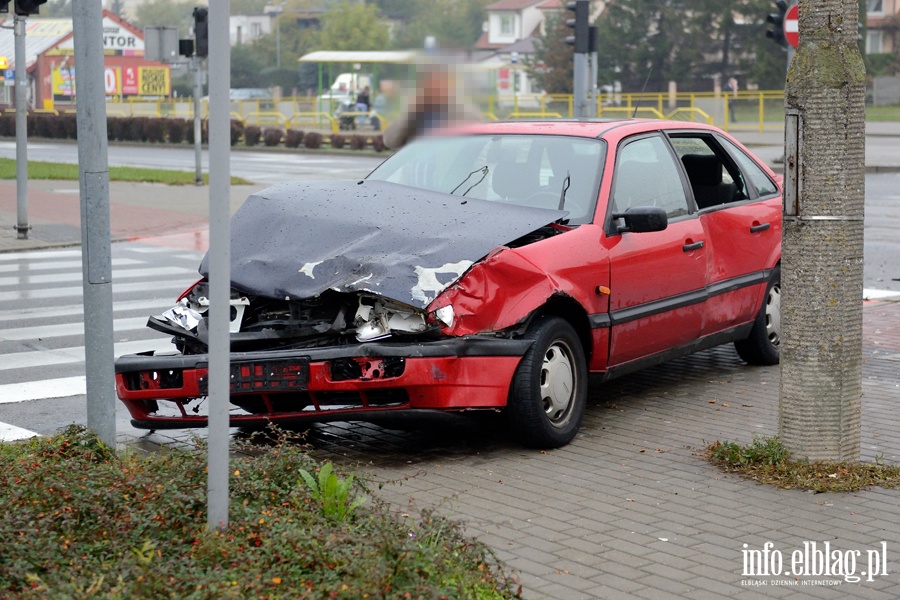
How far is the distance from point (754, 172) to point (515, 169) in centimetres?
223

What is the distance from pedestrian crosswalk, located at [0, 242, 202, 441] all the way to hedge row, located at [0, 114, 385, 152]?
2425cm

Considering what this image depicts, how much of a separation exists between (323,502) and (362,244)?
195 centimetres

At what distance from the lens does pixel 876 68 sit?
224 ft

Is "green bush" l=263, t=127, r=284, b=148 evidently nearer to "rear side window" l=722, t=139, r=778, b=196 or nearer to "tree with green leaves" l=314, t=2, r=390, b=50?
"tree with green leaves" l=314, t=2, r=390, b=50

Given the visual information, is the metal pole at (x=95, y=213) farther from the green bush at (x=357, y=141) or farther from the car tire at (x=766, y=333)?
the green bush at (x=357, y=141)

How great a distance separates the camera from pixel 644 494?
5.84m

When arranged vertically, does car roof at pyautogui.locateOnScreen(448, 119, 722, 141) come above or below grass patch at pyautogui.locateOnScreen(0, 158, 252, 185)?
above

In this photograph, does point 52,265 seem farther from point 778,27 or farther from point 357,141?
point 357,141

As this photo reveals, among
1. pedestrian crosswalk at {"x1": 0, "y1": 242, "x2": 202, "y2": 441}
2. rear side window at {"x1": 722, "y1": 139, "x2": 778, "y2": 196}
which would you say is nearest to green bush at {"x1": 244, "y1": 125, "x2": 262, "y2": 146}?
pedestrian crosswalk at {"x1": 0, "y1": 242, "x2": 202, "y2": 441}

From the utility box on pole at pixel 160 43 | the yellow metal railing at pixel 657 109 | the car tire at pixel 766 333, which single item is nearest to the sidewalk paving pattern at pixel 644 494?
the car tire at pixel 766 333

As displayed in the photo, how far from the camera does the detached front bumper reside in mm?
6125

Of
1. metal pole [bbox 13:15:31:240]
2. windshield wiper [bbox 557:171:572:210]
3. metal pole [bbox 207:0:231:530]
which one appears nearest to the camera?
metal pole [bbox 207:0:231:530]

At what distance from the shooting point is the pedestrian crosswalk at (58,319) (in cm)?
781

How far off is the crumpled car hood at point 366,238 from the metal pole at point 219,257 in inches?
68.9
